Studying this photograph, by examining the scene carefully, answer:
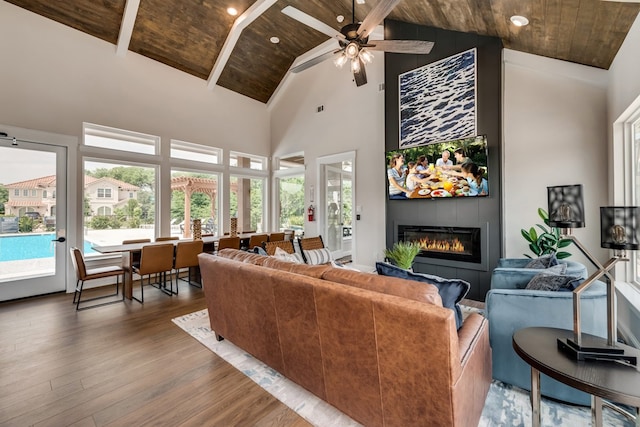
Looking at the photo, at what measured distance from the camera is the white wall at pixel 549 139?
3783 mm

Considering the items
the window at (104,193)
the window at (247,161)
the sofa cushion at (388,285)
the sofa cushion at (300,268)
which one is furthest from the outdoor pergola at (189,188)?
the sofa cushion at (388,285)

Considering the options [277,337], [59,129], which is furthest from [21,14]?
[277,337]

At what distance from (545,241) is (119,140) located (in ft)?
23.5

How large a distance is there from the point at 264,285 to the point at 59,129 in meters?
4.93

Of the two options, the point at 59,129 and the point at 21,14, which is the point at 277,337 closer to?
the point at 59,129

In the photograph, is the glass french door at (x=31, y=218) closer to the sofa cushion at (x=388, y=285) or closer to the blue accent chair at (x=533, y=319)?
the sofa cushion at (x=388, y=285)

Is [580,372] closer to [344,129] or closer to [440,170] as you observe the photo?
[440,170]

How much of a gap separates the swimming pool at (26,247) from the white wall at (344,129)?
4.75 meters

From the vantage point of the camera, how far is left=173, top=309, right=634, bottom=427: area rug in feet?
5.85

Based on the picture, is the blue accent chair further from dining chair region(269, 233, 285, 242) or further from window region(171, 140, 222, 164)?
window region(171, 140, 222, 164)

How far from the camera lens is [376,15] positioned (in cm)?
286

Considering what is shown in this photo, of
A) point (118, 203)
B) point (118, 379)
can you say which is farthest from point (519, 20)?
point (118, 203)

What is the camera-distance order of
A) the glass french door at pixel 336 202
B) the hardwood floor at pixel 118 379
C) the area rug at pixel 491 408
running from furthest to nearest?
1. the glass french door at pixel 336 202
2. the hardwood floor at pixel 118 379
3. the area rug at pixel 491 408

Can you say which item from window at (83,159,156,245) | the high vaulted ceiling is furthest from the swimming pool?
the high vaulted ceiling
